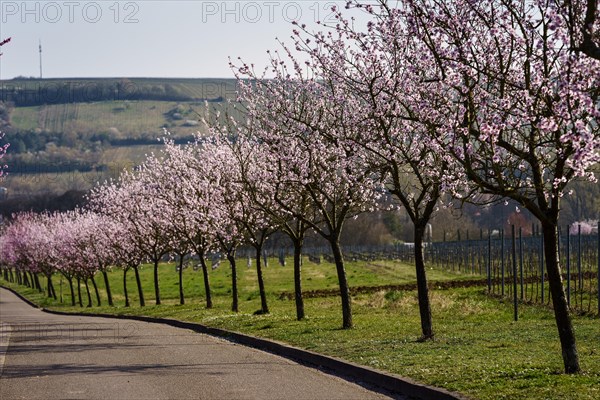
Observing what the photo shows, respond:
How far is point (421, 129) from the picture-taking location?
59.9ft

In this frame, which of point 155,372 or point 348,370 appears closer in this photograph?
point 348,370

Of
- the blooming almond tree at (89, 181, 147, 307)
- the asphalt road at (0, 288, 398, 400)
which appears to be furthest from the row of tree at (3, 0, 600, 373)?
the blooming almond tree at (89, 181, 147, 307)

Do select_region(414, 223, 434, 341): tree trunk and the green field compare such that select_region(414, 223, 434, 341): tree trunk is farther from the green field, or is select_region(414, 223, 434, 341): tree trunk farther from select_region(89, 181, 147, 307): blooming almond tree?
select_region(89, 181, 147, 307): blooming almond tree

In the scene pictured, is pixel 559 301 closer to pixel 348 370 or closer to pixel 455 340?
pixel 348 370

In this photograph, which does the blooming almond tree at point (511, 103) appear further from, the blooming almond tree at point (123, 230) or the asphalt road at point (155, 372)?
the blooming almond tree at point (123, 230)

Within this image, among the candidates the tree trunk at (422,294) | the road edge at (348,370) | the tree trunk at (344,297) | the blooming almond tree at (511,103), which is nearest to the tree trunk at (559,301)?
the blooming almond tree at (511,103)

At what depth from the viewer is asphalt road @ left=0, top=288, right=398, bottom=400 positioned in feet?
45.0

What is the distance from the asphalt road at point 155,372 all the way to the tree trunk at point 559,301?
9.08 ft

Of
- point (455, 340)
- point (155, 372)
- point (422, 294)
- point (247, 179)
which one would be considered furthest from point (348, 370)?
point (247, 179)

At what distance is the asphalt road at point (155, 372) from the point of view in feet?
45.0

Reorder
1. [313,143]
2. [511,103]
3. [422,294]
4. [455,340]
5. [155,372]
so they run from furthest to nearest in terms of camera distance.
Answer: [313,143] < [422,294] < [455,340] < [155,372] < [511,103]

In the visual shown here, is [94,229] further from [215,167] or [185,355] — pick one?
[185,355]

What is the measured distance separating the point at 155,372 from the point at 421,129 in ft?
22.1

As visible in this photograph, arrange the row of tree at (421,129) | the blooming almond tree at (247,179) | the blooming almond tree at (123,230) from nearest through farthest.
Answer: the row of tree at (421,129), the blooming almond tree at (247,179), the blooming almond tree at (123,230)
